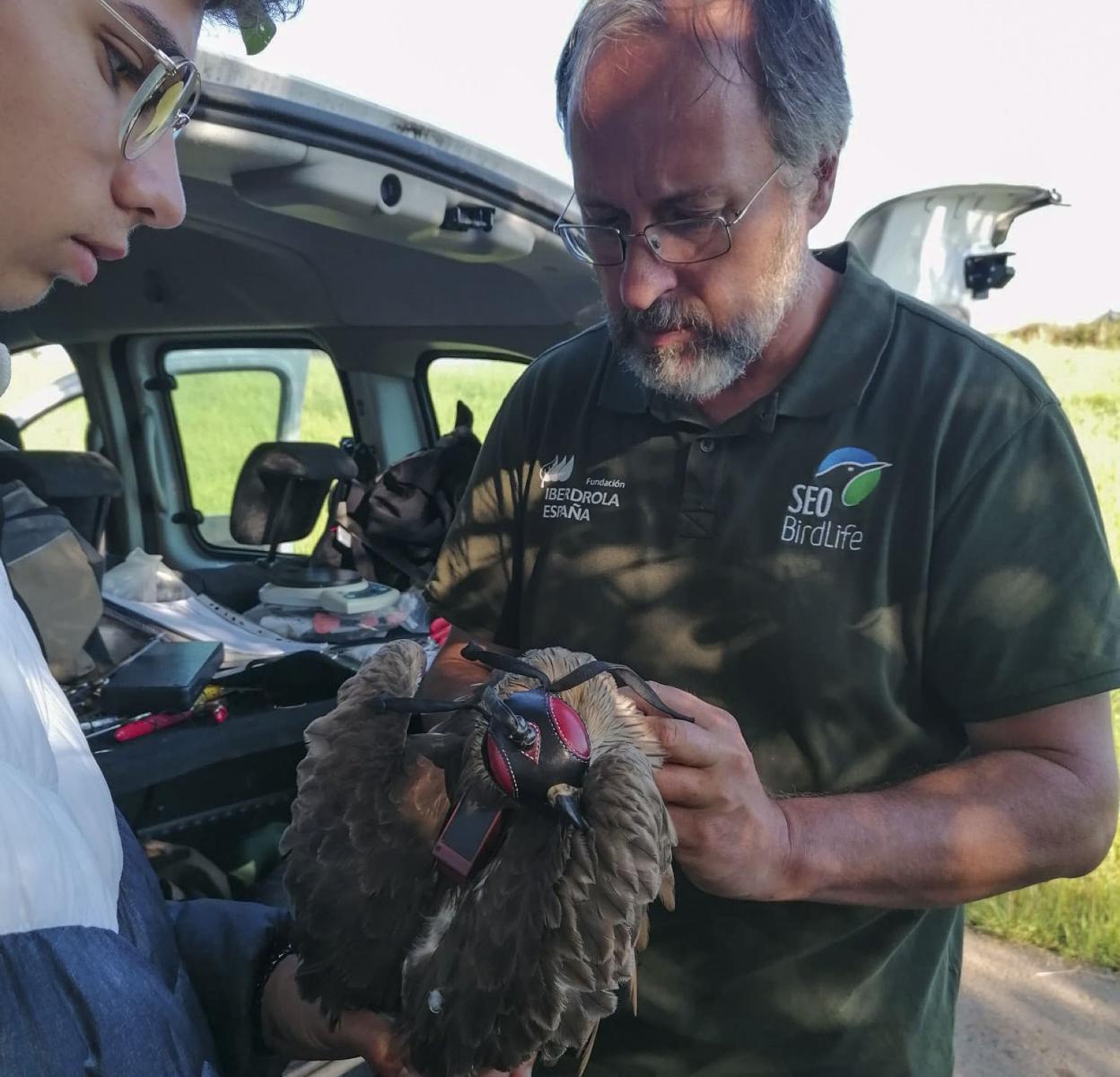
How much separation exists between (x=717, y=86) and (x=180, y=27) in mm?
864

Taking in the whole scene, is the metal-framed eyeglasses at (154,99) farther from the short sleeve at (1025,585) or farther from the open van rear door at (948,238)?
the open van rear door at (948,238)

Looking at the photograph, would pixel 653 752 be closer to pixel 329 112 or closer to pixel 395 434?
pixel 329 112

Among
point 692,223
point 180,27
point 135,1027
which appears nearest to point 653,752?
point 135,1027

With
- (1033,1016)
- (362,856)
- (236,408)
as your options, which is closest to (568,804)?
(362,856)

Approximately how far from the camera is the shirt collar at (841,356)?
1.68m

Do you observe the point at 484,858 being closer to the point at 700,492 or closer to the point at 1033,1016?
the point at 700,492

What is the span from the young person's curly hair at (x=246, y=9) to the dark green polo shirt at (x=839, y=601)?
→ 0.88 meters

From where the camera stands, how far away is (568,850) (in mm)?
1157

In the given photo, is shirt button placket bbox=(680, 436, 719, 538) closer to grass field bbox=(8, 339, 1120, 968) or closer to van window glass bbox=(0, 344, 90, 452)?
grass field bbox=(8, 339, 1120, 968)

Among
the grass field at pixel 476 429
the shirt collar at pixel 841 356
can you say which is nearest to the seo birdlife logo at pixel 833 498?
the shirt collar at pixel 841 356

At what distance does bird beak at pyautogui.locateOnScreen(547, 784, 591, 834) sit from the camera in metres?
1.11

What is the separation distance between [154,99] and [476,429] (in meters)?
4.81

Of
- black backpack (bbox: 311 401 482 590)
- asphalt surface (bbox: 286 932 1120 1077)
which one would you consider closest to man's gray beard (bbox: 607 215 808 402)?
asphalt surface (bbox: 286 932 1120 1077)

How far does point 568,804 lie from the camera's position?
111 centimetres
